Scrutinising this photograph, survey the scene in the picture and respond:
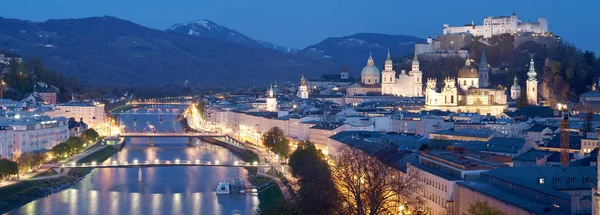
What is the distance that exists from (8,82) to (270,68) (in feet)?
311

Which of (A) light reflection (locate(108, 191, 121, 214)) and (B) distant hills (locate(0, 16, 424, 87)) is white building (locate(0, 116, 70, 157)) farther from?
(B) distant hills (locate(0, 16, 424, 87))

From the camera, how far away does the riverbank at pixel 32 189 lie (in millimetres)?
26516

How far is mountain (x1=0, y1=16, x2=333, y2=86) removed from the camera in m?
135

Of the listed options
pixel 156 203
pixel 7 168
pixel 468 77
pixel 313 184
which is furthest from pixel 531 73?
pixel 313 184

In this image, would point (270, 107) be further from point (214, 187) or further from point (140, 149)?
point (214, 187)

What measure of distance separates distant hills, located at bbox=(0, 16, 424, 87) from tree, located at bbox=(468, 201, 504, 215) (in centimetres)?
10848

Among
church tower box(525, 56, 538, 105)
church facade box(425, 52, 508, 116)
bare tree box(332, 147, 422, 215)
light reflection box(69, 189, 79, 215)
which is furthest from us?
church tower box(525, 56, 538, 105)

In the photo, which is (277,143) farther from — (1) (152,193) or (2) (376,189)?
(2) (376,189)

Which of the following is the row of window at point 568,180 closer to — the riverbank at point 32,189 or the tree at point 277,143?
the riverbank at point 32,189

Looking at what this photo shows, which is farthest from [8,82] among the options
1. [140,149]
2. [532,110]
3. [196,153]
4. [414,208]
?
[414,208]

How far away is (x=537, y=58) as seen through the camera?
5638 cm

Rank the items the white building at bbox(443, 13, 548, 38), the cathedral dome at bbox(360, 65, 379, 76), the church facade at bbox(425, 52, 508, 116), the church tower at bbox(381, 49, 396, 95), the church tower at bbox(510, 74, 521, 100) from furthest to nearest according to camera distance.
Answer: the cathedral dome at bbox(360, 65, 379, 76), the church tower at bbox(381, 49, 396, 95), the white building at bbox(443, 13, 548, 38), the church tower at bbox(510, 74, 521, 100), the church facade at bbox(425, 52, 508, 116)

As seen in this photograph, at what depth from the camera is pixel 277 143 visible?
1559 inches

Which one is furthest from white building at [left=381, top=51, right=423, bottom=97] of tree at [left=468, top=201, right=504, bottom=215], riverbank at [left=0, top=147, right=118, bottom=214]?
tree at [left=468, top=201, right=504, bottom=215]
